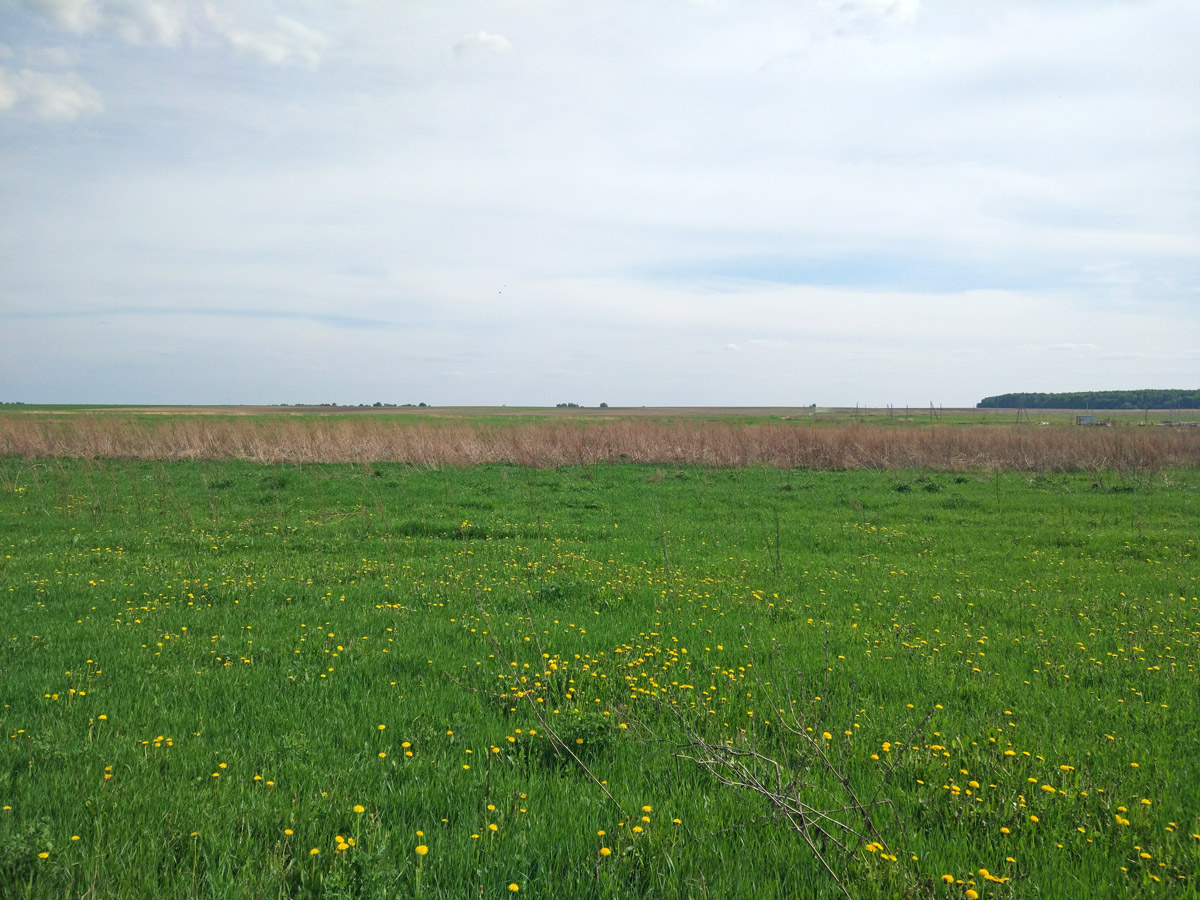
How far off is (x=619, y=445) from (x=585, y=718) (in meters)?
24.6

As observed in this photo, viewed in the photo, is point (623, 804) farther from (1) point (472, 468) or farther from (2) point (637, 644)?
(1) point (472, 468)

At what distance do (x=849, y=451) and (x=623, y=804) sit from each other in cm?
2693

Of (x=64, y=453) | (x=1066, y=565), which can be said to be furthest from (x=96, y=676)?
(x=64, y=453)

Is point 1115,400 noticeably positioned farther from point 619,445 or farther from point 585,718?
point 585,718

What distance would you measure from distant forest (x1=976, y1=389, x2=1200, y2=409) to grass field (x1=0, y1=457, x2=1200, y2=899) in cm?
12271

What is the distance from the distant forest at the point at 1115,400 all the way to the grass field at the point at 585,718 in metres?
123

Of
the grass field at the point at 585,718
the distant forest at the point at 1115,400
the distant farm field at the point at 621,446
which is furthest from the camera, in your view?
the distant forest at the point at 1115,400

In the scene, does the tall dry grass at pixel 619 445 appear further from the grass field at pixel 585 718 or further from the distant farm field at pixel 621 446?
the grass field at pixel 585 718

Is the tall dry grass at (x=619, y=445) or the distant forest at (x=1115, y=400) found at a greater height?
the distant forest at (x=1115, y=400)

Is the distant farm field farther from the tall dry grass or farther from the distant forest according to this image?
the distant forest

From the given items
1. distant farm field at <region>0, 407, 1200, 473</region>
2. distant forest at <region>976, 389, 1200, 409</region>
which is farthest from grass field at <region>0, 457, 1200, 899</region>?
distant forest at <region>976, 389, 1200, 409</region>

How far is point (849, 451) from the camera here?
2852 centimetres

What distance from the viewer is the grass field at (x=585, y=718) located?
11.0ft

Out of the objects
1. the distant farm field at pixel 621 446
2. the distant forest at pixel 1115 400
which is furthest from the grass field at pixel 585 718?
the distant forest at pixel 1115 400
